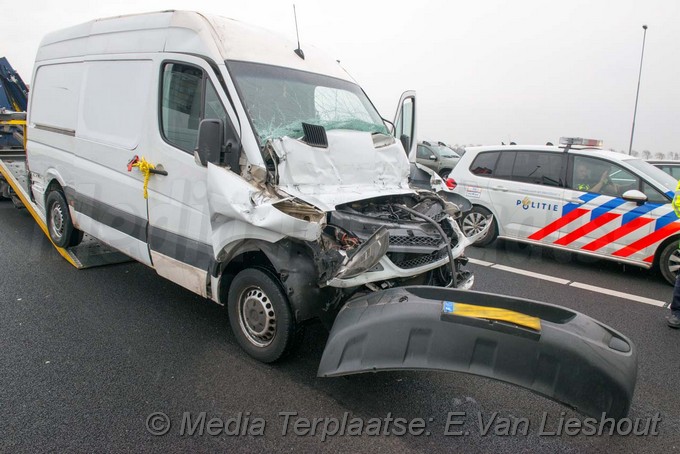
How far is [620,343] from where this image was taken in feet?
8.54

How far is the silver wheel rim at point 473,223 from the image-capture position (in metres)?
7.88

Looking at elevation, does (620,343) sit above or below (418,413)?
above

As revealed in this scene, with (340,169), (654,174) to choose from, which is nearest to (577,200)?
(654,174)

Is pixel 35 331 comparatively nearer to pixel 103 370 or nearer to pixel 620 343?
pixel 103 370

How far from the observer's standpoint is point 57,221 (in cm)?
A: 610

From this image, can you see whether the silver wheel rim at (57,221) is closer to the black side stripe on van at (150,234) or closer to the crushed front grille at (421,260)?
the black side stripe on van at (150,234)

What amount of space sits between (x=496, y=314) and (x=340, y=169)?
1801mm

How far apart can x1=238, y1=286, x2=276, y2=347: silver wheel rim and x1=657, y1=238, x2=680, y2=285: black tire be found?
17.6 ft

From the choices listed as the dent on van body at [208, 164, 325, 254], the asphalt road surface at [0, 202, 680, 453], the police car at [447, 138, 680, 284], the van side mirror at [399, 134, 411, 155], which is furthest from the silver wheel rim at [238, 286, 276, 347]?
the police car at [447, 138, 680, 284]

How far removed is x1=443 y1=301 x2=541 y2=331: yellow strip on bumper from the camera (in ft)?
8.25

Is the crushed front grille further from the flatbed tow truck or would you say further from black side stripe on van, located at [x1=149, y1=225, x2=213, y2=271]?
the flatbed tow truck

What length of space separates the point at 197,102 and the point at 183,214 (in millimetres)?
922

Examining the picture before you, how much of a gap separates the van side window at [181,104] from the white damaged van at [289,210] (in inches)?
0.6

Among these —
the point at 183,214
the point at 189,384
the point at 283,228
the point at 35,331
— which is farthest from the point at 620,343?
the point at 35,331
